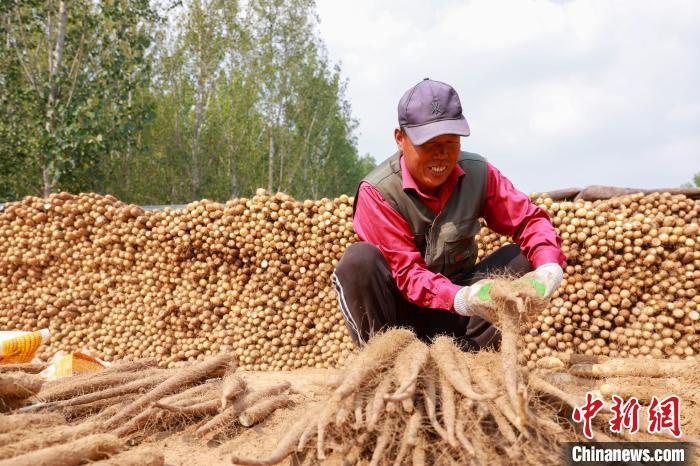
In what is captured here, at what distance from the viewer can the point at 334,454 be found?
6.57 feet

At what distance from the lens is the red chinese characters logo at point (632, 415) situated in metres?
2.04

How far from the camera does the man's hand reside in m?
2.26

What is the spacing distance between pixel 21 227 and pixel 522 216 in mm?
5727

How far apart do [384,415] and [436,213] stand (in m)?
1.34

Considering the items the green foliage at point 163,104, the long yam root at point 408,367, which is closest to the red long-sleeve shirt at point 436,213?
the long yam root at point 408,367

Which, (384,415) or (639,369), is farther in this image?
(639,369)

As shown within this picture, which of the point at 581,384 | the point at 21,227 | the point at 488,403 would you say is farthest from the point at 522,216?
the point at 21,227

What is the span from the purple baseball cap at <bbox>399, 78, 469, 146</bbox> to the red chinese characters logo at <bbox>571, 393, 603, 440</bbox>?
1281 millimetres

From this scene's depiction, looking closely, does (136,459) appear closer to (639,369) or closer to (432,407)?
(432,407)

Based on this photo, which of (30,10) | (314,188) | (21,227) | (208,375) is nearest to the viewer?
(208,375)

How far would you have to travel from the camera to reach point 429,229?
9.91ft

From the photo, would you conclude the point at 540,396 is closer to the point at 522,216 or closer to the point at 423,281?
the point at 423,281

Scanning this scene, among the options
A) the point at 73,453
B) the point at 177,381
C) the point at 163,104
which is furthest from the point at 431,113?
the point at 163,104

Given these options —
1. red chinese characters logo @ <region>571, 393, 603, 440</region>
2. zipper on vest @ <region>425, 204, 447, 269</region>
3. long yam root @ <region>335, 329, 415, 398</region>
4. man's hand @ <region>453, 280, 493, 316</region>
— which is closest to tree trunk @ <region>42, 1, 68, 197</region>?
zipper on vest @ <region>425, 204, 447, 269</region>
